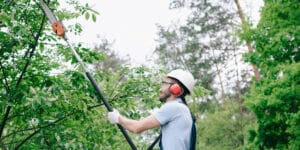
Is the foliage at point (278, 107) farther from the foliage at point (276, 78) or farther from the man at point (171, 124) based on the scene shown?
the man at point (171, 124)

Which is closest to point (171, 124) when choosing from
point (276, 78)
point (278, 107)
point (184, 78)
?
point (184, 78)

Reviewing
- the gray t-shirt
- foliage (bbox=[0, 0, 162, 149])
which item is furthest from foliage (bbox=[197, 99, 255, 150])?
the gray t-shirt

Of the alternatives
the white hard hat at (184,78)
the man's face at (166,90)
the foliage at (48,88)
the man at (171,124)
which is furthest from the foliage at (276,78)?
the man at (171,124)

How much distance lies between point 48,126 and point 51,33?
4.95 feet

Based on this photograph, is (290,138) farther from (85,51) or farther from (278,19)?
(85,51)

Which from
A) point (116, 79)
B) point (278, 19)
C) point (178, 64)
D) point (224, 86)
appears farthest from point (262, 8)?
point (178, 64)

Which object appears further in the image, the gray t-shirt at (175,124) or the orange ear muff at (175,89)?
the orange ear muff at (175,89)

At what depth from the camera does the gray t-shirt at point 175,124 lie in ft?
13.6

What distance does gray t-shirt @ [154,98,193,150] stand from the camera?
4.16 m

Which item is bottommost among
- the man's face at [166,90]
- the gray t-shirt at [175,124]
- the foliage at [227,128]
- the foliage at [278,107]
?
the foliage at [227,128]

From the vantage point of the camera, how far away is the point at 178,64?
35344mm

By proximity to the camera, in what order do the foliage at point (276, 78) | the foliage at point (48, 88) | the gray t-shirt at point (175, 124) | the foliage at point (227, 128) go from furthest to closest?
the foliage at point (227, 128), the foliage at point (276, 78), the foliage at point (48, 88), the gray t-shirt at point (175, 124)

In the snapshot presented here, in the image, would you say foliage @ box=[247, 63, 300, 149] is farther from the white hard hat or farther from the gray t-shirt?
the gray t-shirt

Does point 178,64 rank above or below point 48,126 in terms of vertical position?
below
